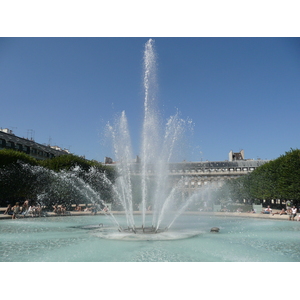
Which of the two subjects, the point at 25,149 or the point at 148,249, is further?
the point at 25,149

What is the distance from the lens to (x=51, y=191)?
44.2m

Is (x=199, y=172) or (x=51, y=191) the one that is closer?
(x=51, y=191)

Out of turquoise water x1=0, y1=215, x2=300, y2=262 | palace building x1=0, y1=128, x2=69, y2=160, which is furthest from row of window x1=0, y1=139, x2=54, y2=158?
turquoise water x1=0, y1=215, x2=300, y2=262

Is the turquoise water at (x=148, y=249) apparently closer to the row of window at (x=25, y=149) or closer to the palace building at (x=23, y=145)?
the row of window at (x=25, y=149)

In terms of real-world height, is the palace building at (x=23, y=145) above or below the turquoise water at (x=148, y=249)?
above

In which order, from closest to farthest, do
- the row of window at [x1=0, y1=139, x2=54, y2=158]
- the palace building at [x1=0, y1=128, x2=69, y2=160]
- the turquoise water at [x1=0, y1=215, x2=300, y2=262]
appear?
the turquoise water at [x1=0, y1=215, x2=300, y2=262], the row of window at [x1=0, y1=139, x2=54, y2=158], the palace building at [x1=0, y1=128, x2=69, y2=160]

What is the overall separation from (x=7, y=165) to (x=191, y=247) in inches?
1528

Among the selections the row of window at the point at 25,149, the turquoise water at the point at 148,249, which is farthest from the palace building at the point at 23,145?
the turquoise water at the point at 148,249

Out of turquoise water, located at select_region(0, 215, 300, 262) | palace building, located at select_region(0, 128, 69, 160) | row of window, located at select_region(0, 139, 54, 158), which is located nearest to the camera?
turquoise water, located at select_region(0, 215, 300, 262)

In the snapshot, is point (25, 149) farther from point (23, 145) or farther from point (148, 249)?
point (148, 249)

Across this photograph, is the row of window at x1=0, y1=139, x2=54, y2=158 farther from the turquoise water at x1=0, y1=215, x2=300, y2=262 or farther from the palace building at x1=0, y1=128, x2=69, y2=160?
the turquoise water at x1=0, y1=215, x2=300, y2=262

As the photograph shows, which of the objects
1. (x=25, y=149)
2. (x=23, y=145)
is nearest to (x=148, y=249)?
(x=23, y=145)

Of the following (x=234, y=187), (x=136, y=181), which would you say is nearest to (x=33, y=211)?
(x=136, y=181)

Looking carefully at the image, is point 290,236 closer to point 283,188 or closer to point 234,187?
point 283,188
